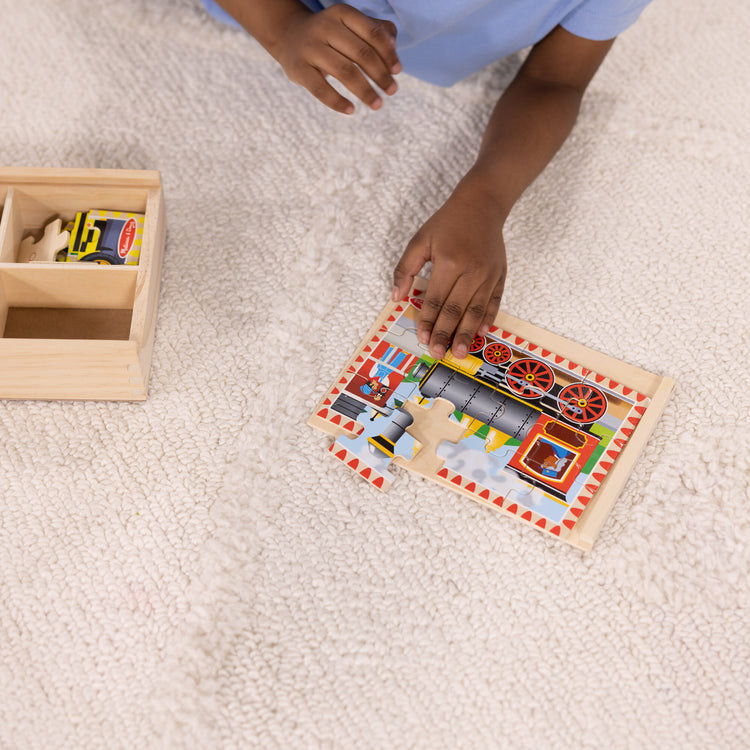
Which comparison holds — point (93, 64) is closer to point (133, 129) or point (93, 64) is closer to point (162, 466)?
point (133, 129)

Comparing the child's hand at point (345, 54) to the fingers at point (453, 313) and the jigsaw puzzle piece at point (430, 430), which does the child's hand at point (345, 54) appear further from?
the jigsaw puzzle piece at point (430, 430)

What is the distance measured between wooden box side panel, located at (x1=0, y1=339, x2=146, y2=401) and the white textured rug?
0.02 metres

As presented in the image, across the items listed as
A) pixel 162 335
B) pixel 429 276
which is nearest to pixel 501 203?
pixel 429 276

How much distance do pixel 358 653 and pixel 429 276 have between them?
1.19ft

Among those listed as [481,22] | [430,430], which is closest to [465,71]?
[481,22]

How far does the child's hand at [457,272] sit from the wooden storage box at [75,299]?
237mm

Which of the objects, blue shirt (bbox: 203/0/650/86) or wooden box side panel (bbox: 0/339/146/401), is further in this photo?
blue shirt (bbox: 203/0/650/86)

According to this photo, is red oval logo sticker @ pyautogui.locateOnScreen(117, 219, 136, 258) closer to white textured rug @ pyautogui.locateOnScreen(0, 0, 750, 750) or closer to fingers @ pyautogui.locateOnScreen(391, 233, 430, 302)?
white textured rug @ pyautogui.locateOnScreen(0, 0, 750, 750)

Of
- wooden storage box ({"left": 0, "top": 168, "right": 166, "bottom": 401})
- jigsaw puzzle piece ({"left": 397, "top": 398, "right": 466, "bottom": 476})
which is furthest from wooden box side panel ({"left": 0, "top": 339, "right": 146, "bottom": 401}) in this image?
jigsaw puzzle piece ({"left": 397, "top": 398, "right": 466, "bottom": 476})

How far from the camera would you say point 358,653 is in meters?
0.62

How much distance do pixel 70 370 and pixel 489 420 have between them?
36 cm

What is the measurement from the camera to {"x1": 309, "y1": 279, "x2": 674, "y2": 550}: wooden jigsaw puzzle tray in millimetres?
675

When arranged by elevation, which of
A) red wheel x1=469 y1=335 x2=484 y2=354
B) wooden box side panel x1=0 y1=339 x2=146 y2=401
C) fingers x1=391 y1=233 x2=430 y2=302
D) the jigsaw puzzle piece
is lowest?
wooden box side panel x1=0 y1=339 x2=146 y2=401

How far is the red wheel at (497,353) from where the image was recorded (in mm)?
742
